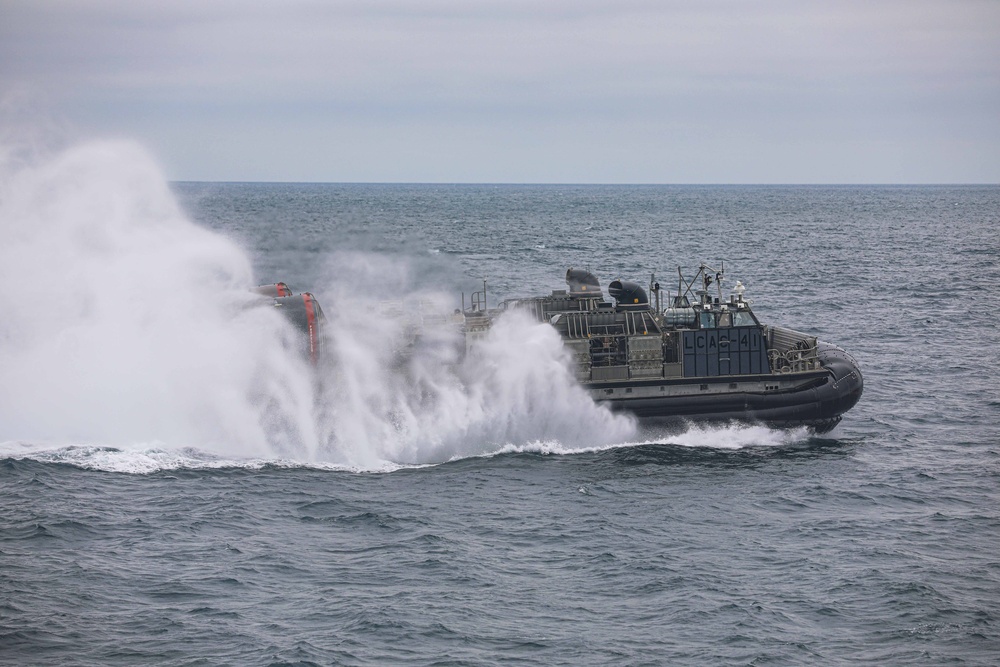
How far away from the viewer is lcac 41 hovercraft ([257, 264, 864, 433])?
130 feet

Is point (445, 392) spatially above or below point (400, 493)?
above

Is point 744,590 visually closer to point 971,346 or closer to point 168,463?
point 168,463

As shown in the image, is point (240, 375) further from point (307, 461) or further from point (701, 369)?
point (701, 369)

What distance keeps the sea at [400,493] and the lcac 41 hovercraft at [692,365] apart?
31.8 inches

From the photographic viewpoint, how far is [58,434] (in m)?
37.2

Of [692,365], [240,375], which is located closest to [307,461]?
[240,375]

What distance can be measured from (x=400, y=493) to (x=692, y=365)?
13.0 meters

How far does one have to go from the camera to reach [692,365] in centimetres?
4012

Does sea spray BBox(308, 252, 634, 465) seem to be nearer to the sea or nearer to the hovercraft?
the sea

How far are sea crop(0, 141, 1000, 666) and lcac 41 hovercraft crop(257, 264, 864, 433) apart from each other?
81 centimetres

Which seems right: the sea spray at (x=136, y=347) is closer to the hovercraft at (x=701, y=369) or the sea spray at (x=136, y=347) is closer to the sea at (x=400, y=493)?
the sea at (x=400, y=493)

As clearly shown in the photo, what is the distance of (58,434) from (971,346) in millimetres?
48403

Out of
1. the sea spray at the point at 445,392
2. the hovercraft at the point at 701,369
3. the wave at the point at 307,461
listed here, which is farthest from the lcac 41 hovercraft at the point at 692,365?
the sea spray at the point at 445,392

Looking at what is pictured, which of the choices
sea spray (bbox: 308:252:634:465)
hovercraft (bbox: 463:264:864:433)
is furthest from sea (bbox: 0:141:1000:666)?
hovercraft (bbox: 463:264:864:433)
